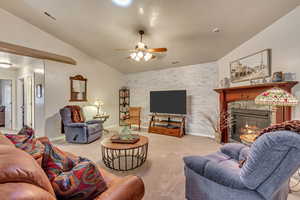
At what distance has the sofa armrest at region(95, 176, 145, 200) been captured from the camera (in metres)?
0.93

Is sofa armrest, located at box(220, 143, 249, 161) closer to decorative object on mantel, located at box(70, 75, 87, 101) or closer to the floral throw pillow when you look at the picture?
the floral throw pillow

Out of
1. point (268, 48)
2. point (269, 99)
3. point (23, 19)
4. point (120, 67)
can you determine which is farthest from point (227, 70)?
point (23, 19)

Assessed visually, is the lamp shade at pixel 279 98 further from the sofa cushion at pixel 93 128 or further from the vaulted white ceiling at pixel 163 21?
the sofa cushion at pixel 93 128

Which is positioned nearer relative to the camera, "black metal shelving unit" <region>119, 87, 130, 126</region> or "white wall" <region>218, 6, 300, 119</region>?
"white wall" <region>218, 6, 300, 119</region>

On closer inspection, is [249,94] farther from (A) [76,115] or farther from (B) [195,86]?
(A) [76,115]

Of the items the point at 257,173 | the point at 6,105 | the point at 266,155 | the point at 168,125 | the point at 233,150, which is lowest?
the point at 168,125

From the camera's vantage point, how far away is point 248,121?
3.46 meters

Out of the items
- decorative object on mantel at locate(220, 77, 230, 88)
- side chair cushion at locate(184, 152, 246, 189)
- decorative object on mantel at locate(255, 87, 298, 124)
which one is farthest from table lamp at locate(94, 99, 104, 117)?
decorative object on mantel at locate(255, 87, 298, 124)

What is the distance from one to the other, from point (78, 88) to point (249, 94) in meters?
4.94

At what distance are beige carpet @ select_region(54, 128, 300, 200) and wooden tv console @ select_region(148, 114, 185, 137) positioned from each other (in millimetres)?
326

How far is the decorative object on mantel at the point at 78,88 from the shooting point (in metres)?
4.65

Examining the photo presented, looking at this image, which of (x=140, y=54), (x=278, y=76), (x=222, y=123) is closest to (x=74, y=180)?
(x=140, y=54)

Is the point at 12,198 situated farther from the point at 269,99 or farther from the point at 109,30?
the point at 109,30

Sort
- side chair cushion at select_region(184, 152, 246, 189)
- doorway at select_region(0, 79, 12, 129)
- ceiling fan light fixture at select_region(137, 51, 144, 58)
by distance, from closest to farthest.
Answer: side chair cushion at select_region(184, 152, 246, 189)
ceiling fan light fixture at select_region(137, 51, 144, 58)
doorway at select_region(0, 79, 12, 129)
